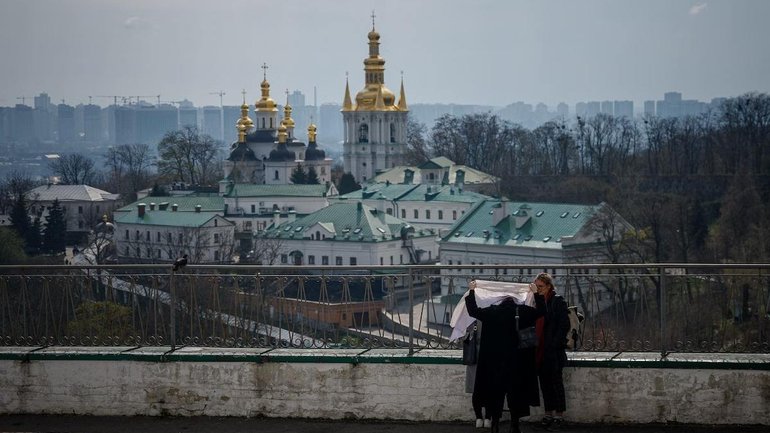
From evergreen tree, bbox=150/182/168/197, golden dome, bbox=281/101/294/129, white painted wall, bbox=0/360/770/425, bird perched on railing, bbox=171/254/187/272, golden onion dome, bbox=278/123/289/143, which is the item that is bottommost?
evergreen tree, bbox=150/182/168/197

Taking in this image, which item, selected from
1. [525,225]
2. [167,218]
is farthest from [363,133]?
[525,225]

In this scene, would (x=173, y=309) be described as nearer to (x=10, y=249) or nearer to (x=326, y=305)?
(x=326, y=305)

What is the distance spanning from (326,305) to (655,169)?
7369 cm

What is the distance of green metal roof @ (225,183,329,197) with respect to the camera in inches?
3452

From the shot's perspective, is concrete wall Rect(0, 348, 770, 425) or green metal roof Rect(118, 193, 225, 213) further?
green metal roof Rect(118, 193, 225, 213)

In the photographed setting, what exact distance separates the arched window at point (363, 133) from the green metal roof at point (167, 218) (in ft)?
110

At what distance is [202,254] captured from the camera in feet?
225

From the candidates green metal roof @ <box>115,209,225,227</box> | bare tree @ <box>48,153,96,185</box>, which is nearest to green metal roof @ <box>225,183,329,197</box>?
green metal roof @ <box>115,209,225,227</box>

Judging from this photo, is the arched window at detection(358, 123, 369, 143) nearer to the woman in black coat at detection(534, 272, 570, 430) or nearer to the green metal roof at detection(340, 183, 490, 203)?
the green metal roof at detection(340, 183, 490, 203)

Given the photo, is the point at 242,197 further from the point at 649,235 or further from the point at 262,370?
the point at 262,370

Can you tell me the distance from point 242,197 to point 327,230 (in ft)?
61.5

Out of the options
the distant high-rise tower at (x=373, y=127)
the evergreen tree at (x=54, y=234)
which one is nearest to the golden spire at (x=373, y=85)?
the distant high-rise tower at (x=373, y=127)

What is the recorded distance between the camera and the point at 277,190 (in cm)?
8875

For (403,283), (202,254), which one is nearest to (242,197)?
(202,254)
